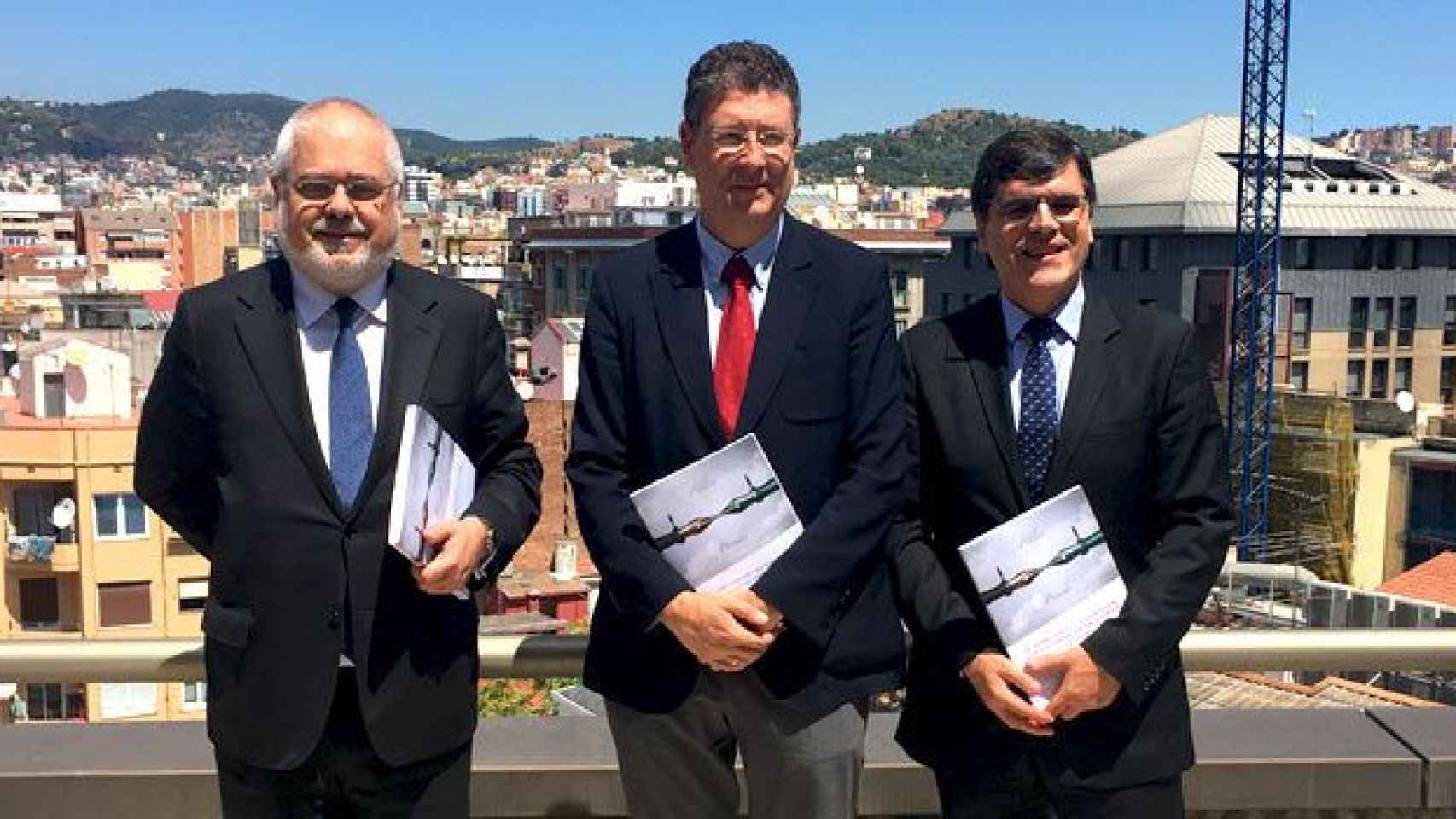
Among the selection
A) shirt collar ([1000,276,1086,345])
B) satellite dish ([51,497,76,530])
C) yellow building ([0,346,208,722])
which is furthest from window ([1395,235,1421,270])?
shirt collar ([1000,276,1086,345])

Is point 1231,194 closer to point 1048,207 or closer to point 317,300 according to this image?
point 1048,207

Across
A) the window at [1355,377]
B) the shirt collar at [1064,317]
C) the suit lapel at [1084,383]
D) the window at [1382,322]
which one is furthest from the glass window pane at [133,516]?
the window at [1382,322]

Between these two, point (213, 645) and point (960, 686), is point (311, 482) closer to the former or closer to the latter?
point (213, 645)

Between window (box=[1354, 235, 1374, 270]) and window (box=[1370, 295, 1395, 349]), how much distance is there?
4.04ft

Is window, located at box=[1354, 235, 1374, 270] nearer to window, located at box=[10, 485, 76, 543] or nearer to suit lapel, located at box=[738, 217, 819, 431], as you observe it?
window, located at box=[10, 485, 76, 543]

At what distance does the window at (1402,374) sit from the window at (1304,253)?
496 centimetres

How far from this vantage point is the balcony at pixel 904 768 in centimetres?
352

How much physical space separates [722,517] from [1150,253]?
48.2 metres

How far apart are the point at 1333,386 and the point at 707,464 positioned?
48706mm

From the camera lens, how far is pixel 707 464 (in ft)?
9.10

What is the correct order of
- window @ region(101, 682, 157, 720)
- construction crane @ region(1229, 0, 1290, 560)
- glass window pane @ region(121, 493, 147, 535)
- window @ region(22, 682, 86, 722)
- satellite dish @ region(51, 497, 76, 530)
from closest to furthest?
window @ region(22, 682, 86, 722) → window @ region(101, 682, 157, 720) → satellite dish @ region(51, 497, 76, 530) → glass window pane @ region(121, 493, 147, 535) → construction crane @ region(1229, 0, 1290, 560)

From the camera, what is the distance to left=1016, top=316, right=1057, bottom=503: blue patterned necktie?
2871 millimetres

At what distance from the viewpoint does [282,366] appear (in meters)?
2.81

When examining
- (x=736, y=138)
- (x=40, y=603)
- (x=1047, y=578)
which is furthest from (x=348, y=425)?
(x=40, y=603)
